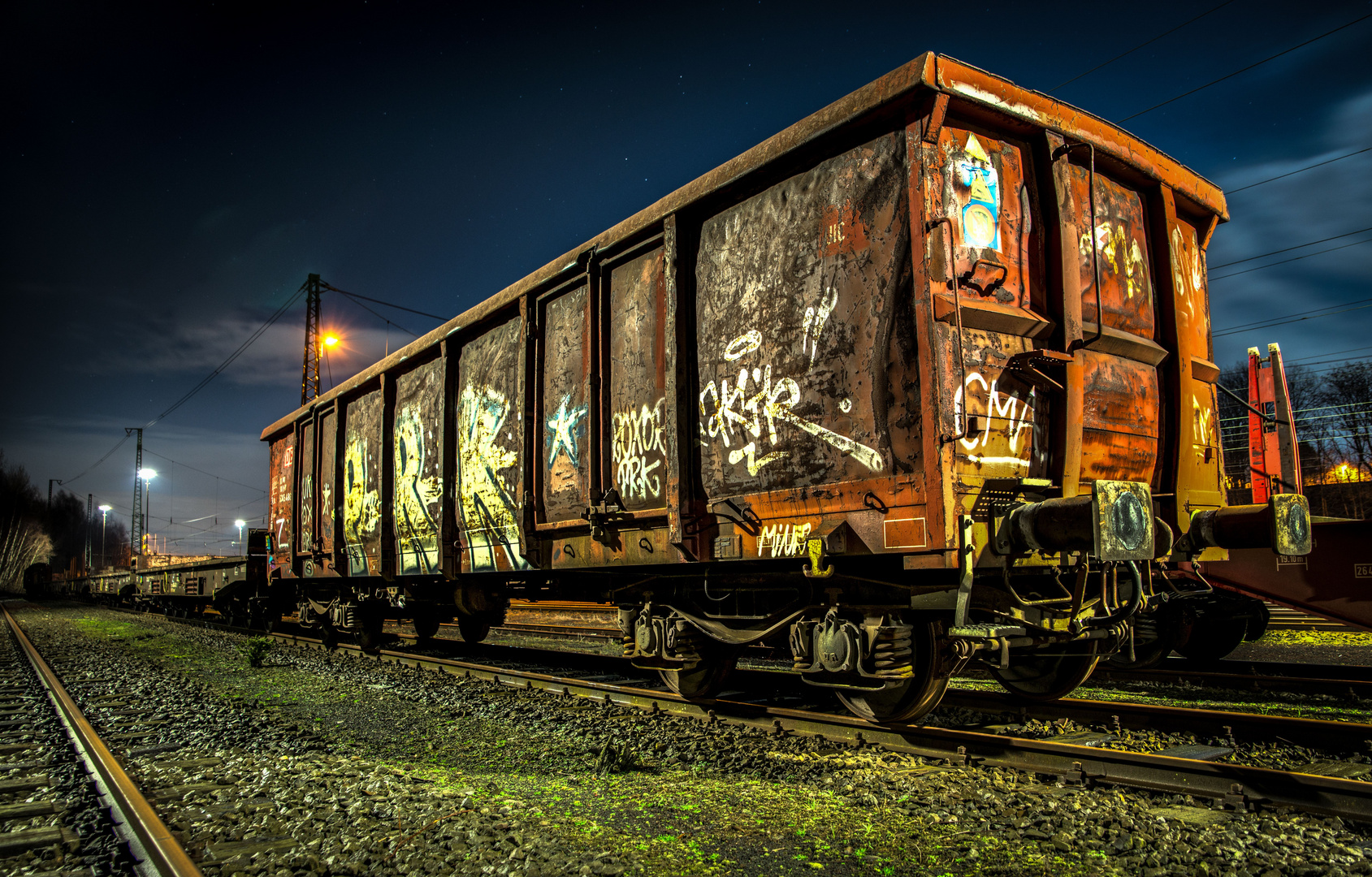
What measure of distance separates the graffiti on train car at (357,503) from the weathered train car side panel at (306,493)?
58.1 inches

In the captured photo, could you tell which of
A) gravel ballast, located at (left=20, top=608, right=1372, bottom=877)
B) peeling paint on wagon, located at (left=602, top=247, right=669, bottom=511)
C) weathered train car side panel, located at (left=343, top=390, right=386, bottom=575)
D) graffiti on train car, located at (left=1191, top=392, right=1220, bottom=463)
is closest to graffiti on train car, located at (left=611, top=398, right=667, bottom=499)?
peeling paint on wagon, located at (left=602, top=247, right=669, bottom=511)

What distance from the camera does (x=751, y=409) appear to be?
202 inches

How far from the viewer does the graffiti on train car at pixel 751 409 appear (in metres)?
4.86

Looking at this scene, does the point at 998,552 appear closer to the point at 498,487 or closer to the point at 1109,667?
the point at 1109,667

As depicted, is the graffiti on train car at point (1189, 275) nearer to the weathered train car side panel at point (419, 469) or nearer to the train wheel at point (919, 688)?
the train wheel at point (919, 688)

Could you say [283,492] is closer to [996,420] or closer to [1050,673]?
[1050,673]

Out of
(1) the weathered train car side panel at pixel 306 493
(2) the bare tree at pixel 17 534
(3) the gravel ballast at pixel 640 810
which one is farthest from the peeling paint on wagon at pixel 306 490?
(2) the bare tree at pixel 17 534

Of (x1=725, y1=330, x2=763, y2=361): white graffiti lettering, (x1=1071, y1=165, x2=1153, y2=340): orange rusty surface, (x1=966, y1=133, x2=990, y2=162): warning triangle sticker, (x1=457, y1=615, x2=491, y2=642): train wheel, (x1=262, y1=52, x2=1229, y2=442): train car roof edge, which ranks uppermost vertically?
(x1=262, y1=52, x2=1229, y2=442): train car roof edge

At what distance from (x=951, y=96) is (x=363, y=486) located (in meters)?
8.97

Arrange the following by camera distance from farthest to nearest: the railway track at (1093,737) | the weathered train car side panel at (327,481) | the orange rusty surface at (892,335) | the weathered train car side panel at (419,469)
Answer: the weathered train car side panel at (327,481) < the weathered train car side panel at (419,469) < the orange rusty surface at (892,335) < the railway track at (1093,737)

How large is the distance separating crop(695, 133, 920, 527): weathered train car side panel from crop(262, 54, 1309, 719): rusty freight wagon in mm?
17

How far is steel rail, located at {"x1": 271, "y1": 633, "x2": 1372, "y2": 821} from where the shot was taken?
349 cm

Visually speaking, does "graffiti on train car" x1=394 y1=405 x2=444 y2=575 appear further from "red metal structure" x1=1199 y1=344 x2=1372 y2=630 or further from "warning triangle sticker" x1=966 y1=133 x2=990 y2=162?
"red metal structure" x1=1199 y1=344 x2=1372 y2=630

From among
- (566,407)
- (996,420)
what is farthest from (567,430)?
(996,420)
